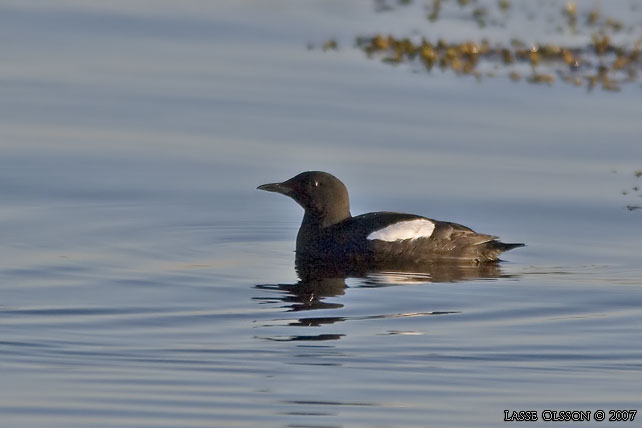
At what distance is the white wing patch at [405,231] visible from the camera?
37.3 ft

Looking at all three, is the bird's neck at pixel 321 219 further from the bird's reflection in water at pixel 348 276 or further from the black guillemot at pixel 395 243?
the bird's reflection in water at pixel 348 276

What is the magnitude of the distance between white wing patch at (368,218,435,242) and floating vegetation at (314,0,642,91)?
6322 millimetres

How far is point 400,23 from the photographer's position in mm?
20359

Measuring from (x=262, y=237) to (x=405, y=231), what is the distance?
4.59 feet

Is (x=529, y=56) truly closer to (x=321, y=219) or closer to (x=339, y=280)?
(x=321, y=219)

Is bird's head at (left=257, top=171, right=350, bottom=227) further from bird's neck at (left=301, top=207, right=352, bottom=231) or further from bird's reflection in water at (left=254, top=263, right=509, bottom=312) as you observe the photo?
bird's reflection in water at (left=254, top=263, right=509, bottom=312)

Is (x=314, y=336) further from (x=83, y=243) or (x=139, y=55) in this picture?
(x=139, y=55)

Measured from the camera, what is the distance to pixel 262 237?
12242mm

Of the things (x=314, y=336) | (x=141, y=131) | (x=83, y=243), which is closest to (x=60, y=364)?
(x=314, y=336)

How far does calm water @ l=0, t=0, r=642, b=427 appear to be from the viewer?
7793 millimetres

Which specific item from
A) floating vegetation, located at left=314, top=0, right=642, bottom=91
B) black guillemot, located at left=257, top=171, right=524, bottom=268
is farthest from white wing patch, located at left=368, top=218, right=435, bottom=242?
floating vegetation, located at left=314, top=0, right=642, bottom=91

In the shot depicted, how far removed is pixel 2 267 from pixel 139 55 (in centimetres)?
755
